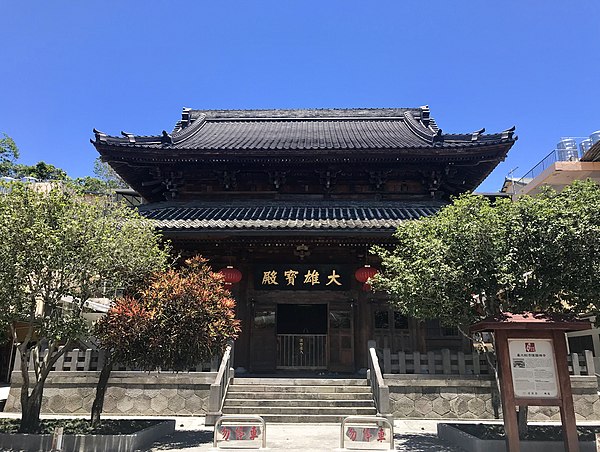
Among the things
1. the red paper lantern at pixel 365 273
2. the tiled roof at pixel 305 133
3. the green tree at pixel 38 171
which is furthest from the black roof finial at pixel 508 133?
the green tree at pixel 38 171

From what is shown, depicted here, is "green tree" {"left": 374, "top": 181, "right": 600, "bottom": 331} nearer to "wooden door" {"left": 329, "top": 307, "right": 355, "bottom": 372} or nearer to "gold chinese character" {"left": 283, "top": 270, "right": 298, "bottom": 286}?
"wooden door" {"left": 329, "top": 307, "right": 355, "bottom": 372}

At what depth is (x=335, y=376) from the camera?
44.3 ft

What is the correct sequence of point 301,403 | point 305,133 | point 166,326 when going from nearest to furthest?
point 166,326, point 301,403, point 305,133

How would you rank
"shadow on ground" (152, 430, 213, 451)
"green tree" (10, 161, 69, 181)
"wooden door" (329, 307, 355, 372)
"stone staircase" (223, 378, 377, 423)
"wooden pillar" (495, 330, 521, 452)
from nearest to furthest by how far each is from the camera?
"wooden pillar" (495, 330, 521, 452) < "shadow on ground" (152, 430, 213, 451) < "stone staircase" (223, 378, 377, 423) < "wooden door" (329, 307, 355, 372) < "green tree" (10, 161, 69, 181)

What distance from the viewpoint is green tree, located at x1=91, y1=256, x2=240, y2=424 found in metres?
8.70

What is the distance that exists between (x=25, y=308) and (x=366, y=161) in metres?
11.3

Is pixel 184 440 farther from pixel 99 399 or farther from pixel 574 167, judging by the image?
pixel 574 167

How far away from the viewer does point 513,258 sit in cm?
798

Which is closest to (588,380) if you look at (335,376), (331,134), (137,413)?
(335,376)

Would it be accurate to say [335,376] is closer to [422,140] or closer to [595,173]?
[422,140]

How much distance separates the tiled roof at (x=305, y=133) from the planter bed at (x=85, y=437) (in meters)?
9.42

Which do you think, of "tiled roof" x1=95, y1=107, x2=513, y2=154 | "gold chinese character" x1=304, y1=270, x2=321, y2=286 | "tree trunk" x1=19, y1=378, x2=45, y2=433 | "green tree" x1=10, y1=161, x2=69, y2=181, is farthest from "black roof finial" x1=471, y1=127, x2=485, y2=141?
"green tree" x1=10, y1=161, x2=69, y2=181

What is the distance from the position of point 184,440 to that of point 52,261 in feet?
14.9

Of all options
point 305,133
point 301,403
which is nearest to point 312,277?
point 301,403
